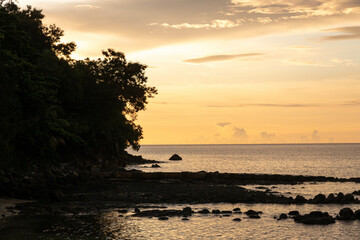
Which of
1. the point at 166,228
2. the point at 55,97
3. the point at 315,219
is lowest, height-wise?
the point at 166,228

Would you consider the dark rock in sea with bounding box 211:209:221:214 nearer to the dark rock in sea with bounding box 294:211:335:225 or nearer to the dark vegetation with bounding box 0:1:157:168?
the dark rock in sea with bounding box 294:211:335:225

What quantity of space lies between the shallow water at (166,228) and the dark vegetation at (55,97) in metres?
6.26

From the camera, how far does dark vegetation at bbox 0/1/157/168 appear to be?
31.6 metres

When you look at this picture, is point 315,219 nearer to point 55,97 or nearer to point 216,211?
point 216,211

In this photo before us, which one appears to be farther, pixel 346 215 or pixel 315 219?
pixel 346 215

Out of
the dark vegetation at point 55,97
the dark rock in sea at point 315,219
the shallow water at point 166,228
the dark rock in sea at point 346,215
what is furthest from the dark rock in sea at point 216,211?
the dark vegetation at point 55,97

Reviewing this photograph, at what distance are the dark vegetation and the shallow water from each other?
626 centimetres

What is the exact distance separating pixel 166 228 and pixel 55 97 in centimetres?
2323

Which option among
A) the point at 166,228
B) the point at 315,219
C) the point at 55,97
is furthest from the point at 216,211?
the point at 55,97

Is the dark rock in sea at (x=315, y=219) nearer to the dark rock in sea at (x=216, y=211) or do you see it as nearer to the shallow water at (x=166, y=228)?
the shallow water at (x=166, y=228)

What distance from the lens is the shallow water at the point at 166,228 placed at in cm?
2566

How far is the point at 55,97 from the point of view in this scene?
1779 inches

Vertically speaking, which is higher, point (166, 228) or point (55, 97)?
point (55, 97)

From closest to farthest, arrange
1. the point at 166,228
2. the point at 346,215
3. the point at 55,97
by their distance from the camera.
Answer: the point at 166,228, the point at 346,215, the point at 55,97
